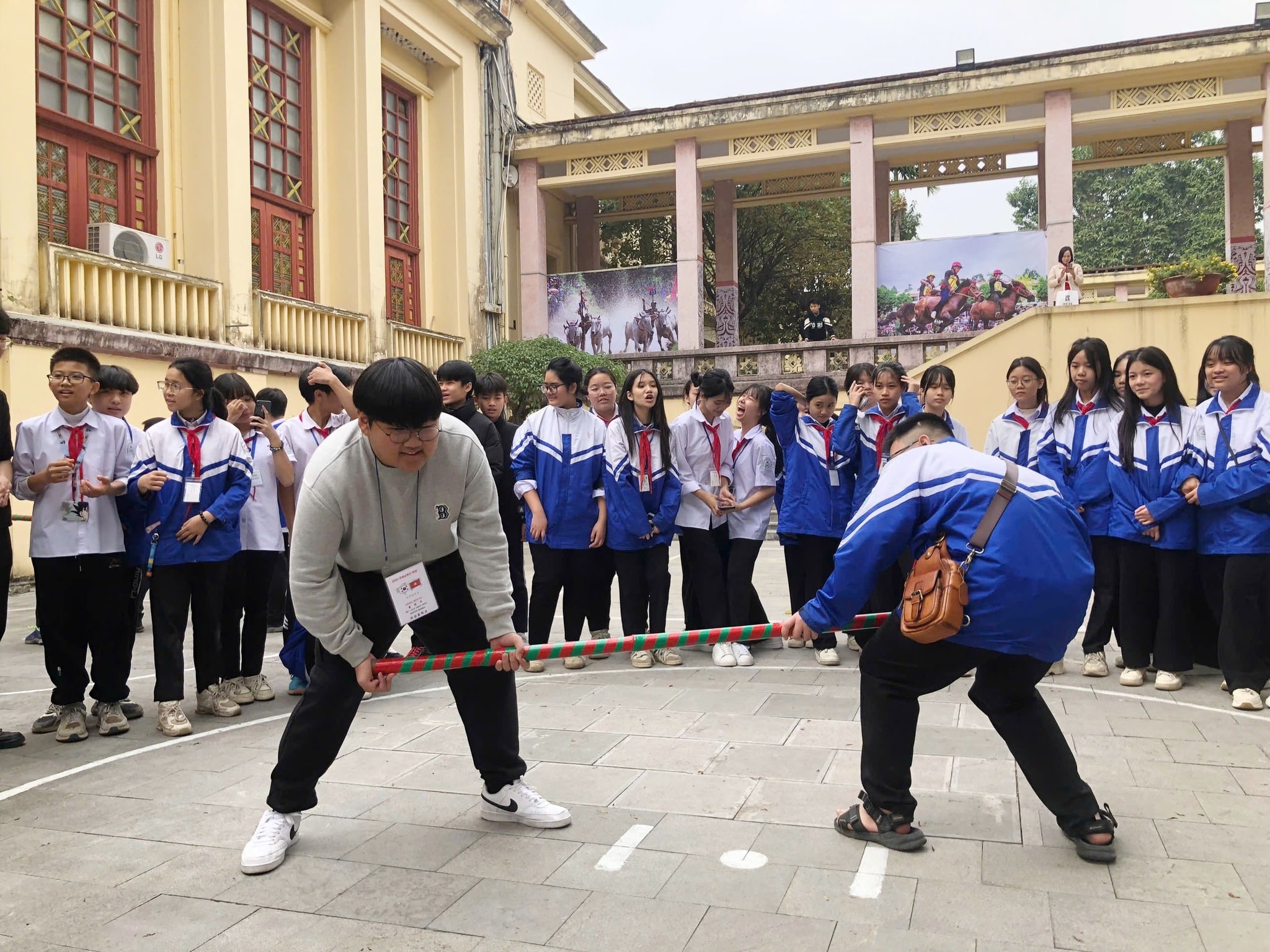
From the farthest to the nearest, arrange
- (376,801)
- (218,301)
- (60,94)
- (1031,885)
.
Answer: (218,301), (60,94), (376,801), (1031,885)

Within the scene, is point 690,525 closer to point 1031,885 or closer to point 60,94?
point 1031,885

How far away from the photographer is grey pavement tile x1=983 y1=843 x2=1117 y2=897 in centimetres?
316

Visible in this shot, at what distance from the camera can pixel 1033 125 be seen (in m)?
17.9

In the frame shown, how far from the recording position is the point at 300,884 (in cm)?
331

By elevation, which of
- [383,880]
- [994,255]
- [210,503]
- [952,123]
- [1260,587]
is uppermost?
[952,123]

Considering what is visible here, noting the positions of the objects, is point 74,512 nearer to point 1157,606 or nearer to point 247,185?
point 1157,606

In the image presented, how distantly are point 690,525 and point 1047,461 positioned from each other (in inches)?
88.8

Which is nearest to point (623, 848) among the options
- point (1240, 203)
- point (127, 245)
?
point (127, 245)

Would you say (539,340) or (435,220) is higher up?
(435,220)

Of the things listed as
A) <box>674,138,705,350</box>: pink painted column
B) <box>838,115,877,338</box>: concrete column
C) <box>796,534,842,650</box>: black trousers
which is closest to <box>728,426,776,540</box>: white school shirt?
<box>796,534,842,650</box>: black trousers

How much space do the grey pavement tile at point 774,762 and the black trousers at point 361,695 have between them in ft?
3.40

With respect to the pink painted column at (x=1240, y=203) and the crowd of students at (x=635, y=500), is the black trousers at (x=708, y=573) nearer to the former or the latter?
the crowd of students at (x=635, y=500)

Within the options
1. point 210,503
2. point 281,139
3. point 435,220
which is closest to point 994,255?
point 435,220

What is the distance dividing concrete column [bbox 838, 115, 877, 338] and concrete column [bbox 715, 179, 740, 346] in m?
3.97
